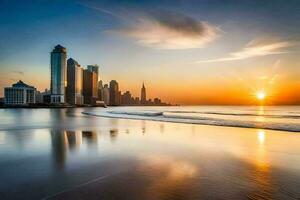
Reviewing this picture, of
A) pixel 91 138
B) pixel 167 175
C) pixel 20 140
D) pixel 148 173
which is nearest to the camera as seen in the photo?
pixel 167 175

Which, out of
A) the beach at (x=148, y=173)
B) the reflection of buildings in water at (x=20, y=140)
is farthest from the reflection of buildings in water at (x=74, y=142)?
the reflection of buildings in water at (x=20, y=140)

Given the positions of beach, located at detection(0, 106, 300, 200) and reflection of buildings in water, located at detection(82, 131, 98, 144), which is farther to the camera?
reflection of buildings in water, located at detection(82, 131, 98, 144)

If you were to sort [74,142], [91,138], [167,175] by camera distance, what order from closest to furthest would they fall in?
[167,175], [74,142], [91,138]

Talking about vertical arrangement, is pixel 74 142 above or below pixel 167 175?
below

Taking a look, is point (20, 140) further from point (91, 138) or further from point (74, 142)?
point (91, 138)

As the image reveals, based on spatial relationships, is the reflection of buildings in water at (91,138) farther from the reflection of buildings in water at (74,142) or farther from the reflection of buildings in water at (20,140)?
the reflection of buildings in water at (20,140)

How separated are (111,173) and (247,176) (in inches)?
201

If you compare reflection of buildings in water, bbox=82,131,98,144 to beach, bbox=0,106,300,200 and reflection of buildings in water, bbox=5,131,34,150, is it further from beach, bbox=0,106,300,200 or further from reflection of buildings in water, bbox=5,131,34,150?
reflection of buildings in water, bbox=5,131,34,150

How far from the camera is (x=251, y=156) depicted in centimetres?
Answer: 1182

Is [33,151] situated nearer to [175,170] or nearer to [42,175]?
[42,175]

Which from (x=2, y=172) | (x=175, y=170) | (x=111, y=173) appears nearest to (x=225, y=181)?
(x=175, y=170)

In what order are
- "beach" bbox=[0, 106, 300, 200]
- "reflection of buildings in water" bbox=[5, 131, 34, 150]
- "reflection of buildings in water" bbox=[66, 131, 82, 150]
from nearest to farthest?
"beach" bbox=[0, 106, 300, 200] → "reflection of buildings in water" bbox=[66, 131, 82, 150] → "reflection of buildings in water" bbox=[5, 131, 34, 150]

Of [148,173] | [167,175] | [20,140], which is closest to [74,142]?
[20,140]

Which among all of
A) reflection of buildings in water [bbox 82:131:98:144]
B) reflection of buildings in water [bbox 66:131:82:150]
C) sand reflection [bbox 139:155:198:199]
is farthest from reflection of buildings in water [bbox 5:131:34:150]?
sand reflection [bbox 139:155:198:199]
